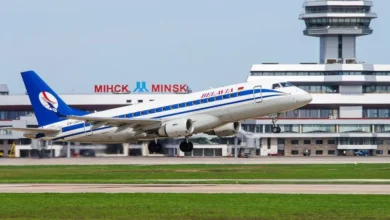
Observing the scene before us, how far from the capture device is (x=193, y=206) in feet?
171

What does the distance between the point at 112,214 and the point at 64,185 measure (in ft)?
73.0

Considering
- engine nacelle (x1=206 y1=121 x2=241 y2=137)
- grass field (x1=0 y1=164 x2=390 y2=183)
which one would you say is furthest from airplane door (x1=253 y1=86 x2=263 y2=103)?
grass field (x1=0 y1=164 x2=390 y2=183)

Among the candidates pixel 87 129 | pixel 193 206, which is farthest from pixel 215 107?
pixel 193 206

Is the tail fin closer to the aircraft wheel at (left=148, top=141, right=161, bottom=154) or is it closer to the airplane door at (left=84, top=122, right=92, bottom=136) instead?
the airplane door at (left=84, top=122, right=92, bottom=136)

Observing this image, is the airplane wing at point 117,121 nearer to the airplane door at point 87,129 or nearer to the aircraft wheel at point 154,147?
the airplane door at point 87,129

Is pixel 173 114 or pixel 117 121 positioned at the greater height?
pixel 173 114

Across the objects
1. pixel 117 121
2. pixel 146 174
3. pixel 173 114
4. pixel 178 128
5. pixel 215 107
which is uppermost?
pixel 215 107

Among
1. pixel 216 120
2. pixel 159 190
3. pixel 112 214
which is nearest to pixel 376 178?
A: pixel 216 120

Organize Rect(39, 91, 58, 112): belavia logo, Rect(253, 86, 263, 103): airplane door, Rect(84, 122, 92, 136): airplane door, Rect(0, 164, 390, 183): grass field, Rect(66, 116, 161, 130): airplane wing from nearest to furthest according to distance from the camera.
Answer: Rect(0, 164, 390, 183): grass field
Rect(253, 86, 263, 103): airplane door
Rect(66, 116, 161, 130): airplane wing
Rect(84, 122, 92, 136): airplane door
Rect(39, 91, 58, 112): belavia logo

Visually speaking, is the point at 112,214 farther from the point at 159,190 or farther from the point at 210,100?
the point at 210,100

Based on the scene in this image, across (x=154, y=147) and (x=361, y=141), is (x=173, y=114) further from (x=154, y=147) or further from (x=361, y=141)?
(x=361, y=141)

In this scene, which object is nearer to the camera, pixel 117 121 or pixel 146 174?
pixel 146 174

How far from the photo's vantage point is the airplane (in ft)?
284

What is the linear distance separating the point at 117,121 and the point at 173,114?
15.5 ft
